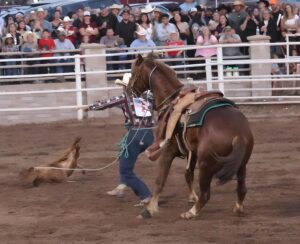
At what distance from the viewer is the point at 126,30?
64.6ft

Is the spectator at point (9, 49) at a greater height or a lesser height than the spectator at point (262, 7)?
lesser

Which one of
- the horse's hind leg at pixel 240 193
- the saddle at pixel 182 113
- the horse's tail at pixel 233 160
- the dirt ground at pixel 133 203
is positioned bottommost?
the dirt ground at pixel 133 203

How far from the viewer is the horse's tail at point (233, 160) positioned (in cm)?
838

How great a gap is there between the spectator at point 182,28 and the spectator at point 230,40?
97cm

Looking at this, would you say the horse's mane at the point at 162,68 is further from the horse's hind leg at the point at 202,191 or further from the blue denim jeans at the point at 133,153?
the horse's hind leg at the point at 202,191

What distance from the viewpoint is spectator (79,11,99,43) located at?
773 inches

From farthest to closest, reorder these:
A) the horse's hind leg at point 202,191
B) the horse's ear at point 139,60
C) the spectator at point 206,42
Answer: the spectator at point 206,42, the horse's ear at point 139,60, the horse's hind leg at point 202,191

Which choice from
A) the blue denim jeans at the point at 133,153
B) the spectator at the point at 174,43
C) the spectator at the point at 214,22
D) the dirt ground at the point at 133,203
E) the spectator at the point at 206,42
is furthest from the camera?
the spectator at the point at 214,22

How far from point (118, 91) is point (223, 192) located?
835 cm

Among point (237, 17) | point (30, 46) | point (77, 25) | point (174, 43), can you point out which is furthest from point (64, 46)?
point (237, 17)

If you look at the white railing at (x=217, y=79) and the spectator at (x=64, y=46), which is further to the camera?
the spectator at (x=64, y=46)

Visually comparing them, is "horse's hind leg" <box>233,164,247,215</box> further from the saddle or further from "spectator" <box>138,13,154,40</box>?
"spectator" <box>138,13,154,40</box>

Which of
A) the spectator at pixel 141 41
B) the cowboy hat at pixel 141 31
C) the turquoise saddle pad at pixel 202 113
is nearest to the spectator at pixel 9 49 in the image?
the spectator at pixel 141 41

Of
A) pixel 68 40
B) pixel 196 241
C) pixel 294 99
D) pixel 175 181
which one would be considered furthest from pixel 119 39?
pixel 196 241
